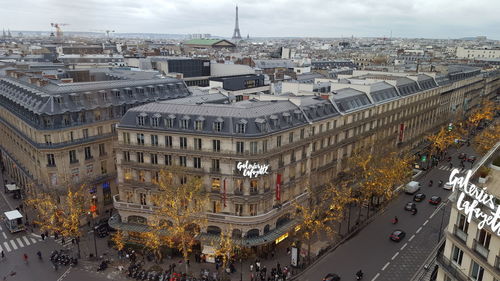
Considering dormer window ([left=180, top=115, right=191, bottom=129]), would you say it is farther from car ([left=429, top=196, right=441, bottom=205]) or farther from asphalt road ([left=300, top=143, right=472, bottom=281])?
car ([left=429, top=196, right=441, bottom=205])

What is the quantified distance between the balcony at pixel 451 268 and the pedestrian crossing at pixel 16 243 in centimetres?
6808

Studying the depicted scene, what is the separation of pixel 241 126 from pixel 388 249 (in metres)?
33.9

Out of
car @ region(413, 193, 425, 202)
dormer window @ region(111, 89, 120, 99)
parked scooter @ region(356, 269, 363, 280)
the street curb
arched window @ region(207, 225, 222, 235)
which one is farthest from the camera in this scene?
car @ region(413, 193, 425, 202)

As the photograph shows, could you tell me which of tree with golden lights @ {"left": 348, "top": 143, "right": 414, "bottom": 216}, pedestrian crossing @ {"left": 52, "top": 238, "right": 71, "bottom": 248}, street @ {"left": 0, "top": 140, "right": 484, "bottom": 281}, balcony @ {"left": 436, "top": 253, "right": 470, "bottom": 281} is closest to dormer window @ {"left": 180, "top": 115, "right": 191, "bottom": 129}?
street @ {"left": 0, "top": 140, "right": 484, "bottom": 281}

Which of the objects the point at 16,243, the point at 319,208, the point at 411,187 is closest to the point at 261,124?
the point at 319,208

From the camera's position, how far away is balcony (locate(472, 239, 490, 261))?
36.1 metres

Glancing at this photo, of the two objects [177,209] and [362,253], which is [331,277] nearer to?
[362,253]

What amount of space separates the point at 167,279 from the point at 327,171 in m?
38.1

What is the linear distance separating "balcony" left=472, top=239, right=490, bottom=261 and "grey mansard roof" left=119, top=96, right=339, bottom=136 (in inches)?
1320

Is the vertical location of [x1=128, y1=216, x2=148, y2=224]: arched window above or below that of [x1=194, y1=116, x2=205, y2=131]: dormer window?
below

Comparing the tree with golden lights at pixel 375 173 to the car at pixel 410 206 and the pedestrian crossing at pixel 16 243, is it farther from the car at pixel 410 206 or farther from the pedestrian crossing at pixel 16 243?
the pedestrian crossing at pixel 16 243

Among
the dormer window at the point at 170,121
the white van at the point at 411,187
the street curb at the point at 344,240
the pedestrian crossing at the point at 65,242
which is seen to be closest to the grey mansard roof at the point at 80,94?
the dormer window at the point at 170,121

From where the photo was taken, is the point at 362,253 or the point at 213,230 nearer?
the point at 213,230

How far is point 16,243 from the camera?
239 feet
